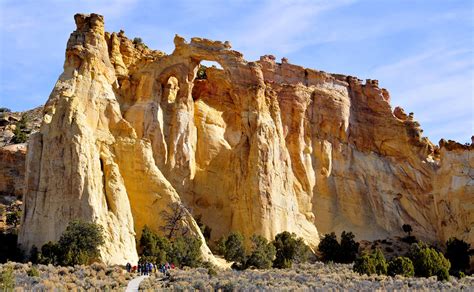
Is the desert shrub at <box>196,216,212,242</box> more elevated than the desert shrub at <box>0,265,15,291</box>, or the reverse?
the desert shrub at <box>196,216,212,242</box>

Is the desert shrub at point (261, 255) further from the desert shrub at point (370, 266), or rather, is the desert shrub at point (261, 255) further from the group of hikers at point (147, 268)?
the group of hikers at point (147, 268)

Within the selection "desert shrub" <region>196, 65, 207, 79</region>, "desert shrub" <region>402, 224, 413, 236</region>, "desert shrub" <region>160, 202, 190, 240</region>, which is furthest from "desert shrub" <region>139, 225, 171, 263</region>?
"desert shrub" <region>196, 65, 207, 79</region>

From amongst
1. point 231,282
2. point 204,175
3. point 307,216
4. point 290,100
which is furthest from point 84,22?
point 231,282

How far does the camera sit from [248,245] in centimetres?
5309

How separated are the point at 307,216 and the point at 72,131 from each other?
24.7 meters

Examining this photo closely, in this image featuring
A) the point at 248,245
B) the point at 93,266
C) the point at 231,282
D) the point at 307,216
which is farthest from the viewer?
the point at 307,216

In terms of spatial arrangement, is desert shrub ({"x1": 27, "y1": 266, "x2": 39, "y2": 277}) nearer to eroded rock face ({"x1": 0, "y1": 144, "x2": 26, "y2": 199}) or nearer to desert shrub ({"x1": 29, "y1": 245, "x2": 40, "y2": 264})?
desert shrub ({"x1": 29, "y1": 245, "x2": 40, "y2": 264})

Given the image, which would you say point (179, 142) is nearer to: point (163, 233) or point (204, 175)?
point (204, 175)

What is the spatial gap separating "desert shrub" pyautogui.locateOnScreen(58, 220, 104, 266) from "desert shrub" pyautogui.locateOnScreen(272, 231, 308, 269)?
1343cm

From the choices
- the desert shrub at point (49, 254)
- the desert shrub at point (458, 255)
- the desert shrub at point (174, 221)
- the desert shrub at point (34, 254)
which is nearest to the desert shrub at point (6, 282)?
the desert shrub at point (49, 254)

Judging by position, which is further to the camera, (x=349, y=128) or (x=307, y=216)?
(x=349, y=128)

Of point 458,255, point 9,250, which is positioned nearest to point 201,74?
point 458,255

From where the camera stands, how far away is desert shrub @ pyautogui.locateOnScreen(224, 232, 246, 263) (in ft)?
160

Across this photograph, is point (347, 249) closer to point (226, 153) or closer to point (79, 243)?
point (226, 153)
